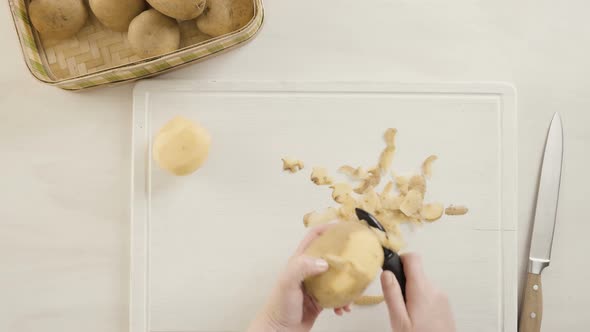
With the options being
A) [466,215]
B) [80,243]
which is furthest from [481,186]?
[80,243]

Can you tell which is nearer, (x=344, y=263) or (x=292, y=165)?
(x=344, y=263)

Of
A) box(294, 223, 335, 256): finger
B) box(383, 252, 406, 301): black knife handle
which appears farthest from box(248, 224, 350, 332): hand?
box(383, 252, 406, 301): black knife handle

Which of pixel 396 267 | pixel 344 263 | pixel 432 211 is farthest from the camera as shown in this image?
pixel 432 211

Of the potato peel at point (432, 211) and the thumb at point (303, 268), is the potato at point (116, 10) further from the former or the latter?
the potato peel at point (432, 211)

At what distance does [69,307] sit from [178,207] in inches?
11.0

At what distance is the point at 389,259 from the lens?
0.77 m

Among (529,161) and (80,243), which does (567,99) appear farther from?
(80,243)

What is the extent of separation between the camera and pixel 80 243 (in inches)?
35.7

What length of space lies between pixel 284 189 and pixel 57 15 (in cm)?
50

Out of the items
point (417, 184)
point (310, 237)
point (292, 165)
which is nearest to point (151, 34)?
point (292, 165)

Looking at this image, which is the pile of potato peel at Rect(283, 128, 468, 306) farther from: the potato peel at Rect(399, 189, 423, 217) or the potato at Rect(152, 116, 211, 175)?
the potato at Rect(152, 116, 211, 175)

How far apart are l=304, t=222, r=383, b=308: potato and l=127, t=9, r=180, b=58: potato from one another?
43cm

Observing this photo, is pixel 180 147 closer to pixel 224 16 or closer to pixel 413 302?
pixel 224 16

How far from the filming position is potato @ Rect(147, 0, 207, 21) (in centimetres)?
79
